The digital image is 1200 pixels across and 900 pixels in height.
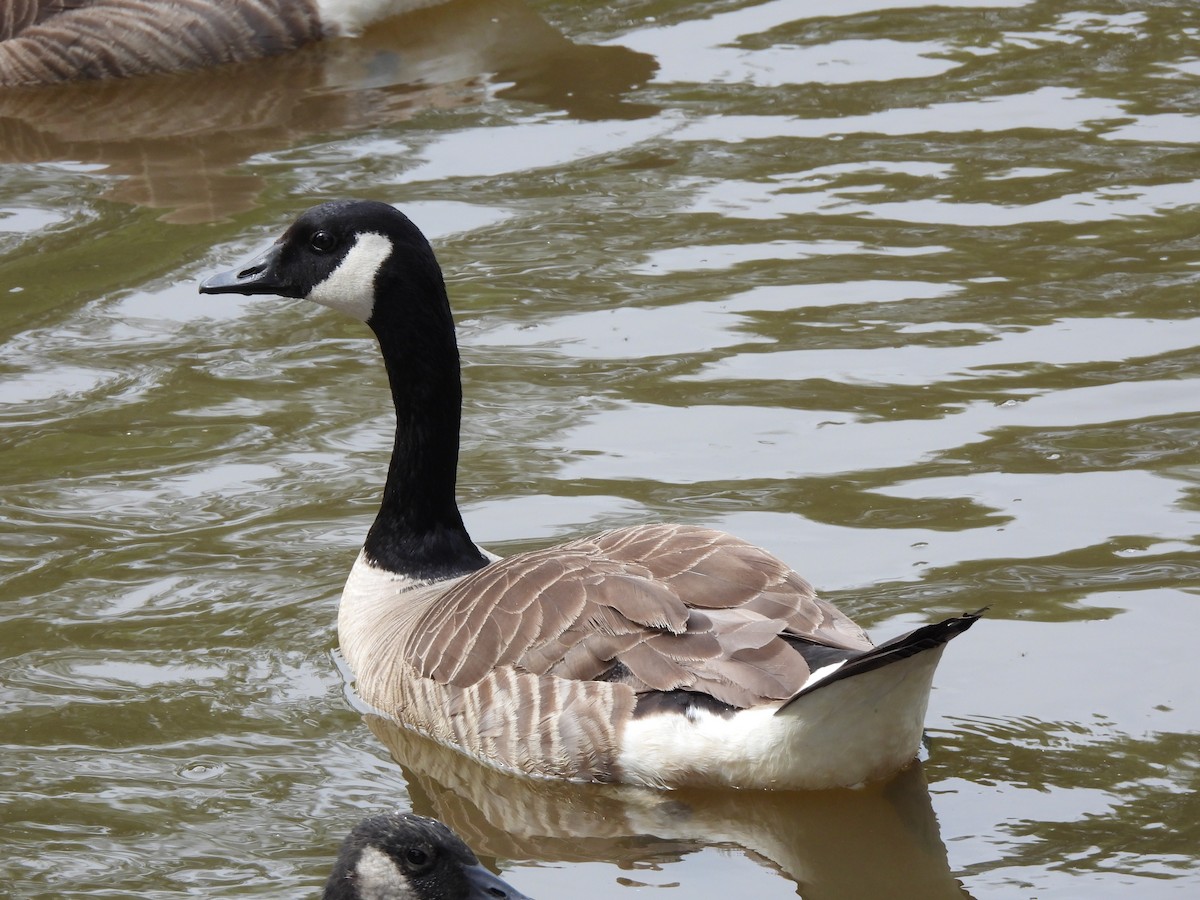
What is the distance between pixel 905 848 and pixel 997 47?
313 inches

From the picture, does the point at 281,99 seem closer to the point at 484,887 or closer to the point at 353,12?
the point at 353,12

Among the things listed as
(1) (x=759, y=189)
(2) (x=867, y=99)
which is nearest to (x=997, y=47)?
(2) (x=867, y=99)

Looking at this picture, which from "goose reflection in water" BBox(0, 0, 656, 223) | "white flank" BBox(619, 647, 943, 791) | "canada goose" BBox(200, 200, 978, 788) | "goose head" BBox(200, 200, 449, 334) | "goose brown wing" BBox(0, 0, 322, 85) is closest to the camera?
"white flank" BBox(619, 647, 943, 791)

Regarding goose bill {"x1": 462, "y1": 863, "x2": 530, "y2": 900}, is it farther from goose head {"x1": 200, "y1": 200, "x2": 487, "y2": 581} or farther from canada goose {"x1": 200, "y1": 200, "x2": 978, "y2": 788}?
goose head {"x1": 200, "y1": 200, "x2": 487, "y2": 581}

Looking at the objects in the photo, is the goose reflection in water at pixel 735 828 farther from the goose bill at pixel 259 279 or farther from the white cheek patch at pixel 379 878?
the goose bill at pixel 259 279

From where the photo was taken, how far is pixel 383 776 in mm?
6039

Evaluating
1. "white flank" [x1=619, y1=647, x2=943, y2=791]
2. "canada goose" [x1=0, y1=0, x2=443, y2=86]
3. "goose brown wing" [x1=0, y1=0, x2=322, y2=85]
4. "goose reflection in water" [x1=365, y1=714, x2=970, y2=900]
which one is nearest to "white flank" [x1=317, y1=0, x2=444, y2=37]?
"canada goose" [x1=0, y1=0, x2=443, y2=86]

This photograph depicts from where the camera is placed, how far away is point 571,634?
19.4ft

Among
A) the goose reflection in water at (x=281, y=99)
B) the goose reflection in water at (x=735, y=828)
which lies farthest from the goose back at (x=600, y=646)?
the goose reflection in water at (x=281, y=99)

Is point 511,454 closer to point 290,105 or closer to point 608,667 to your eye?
point 608,667

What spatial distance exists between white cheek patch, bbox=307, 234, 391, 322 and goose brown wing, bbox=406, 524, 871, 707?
1.22 meters

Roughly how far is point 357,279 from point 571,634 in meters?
1.75

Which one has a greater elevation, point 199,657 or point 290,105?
point 290,105

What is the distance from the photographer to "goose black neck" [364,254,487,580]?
22.6 feet
